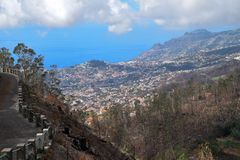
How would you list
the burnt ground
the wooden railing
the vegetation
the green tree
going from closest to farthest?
the wooden railing
the burnt ground
the green tree
the vegetation

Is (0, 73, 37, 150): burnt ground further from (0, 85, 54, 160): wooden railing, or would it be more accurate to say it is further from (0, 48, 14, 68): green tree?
(0, 48, 14, 68): green tree

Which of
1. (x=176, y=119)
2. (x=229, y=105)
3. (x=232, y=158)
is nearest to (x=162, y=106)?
(x=176, y=119)

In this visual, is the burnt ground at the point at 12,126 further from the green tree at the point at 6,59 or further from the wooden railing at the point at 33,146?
the green tree at the point at 6,59

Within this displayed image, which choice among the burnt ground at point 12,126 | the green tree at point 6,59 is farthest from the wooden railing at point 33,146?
the green tree at point 6,59

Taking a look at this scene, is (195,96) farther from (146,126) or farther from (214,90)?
(146,126)

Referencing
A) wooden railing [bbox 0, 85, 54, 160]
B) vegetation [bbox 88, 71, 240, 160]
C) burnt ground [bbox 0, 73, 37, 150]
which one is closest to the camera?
Result: wooden railing [bbox 0, 85, 54, 160]

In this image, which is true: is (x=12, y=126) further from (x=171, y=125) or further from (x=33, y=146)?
(x=171, y=125)

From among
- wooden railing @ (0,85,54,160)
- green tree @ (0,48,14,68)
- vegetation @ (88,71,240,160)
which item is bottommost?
vegetation @ (88,71,240,160)

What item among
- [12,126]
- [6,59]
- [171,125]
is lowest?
[171,125]

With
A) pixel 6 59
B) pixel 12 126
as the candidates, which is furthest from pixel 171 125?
pixel 12 126

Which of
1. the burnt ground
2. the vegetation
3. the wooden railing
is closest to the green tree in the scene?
the vegetation

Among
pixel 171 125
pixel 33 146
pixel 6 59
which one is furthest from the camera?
pixel 171 125

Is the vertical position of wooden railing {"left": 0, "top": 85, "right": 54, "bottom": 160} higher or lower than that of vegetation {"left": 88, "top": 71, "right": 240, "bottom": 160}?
higher

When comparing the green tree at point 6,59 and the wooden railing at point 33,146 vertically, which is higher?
the green tree at point 6,59
